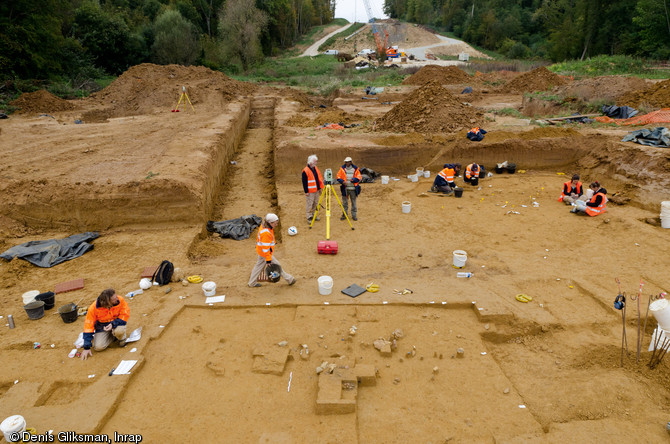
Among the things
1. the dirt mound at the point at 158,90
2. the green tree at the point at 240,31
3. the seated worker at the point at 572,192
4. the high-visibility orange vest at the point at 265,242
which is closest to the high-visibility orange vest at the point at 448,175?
the seated worker at the point at 572,192

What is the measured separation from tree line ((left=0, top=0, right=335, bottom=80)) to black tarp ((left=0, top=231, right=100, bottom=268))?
20068 mm

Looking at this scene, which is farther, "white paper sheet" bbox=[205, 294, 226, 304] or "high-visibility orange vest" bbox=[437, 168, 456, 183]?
"high-visibility orange vest" bbox=[437, 168, 456, 183]

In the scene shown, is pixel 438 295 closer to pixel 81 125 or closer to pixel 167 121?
pixel 167 121

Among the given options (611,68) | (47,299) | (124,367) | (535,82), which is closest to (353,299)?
(124,367)

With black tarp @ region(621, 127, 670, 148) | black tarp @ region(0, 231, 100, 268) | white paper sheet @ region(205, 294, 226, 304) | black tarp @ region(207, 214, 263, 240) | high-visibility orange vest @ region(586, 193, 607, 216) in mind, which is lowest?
white paper sheet @ region(205, 294, 226, 304)

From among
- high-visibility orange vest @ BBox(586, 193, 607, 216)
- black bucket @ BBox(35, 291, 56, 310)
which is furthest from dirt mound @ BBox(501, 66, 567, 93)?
black bucket @ BBox(35, 291, 56, 310)

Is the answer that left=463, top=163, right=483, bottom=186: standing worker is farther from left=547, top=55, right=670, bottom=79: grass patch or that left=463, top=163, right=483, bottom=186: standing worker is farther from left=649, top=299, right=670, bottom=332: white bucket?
left=547, top=55, right=670, bottom=79: grass patch

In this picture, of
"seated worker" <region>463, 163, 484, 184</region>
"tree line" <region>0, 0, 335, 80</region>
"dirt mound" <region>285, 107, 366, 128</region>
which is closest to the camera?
"seated worker" <region>463, 163, 484, 184</region>

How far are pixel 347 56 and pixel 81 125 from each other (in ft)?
137

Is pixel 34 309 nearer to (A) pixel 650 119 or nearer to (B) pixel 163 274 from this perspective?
(B) pixel 163 274

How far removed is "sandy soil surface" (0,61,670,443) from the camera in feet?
15.0

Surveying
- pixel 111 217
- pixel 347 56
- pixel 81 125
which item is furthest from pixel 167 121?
pixel 347 56

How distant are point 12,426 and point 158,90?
22512mm

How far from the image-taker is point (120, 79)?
2484 centimetres
